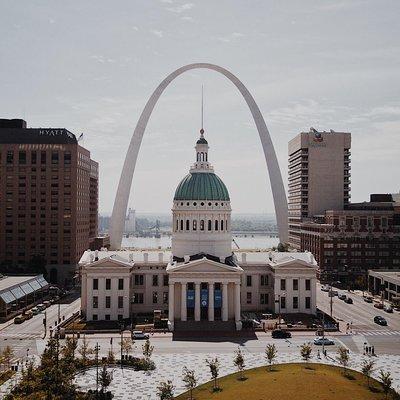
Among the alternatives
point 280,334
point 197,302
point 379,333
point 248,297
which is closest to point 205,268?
point 197,302

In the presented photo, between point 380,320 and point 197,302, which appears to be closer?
point 380,320

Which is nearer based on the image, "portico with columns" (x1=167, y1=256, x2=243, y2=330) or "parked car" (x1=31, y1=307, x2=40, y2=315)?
"portico with columns" (x1=167, y1=256, x2=243, y2=330)

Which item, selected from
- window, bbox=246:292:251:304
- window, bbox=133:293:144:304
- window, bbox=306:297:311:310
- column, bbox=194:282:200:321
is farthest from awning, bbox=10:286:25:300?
window, bbox=306:297:311:310

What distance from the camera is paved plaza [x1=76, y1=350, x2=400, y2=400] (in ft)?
216

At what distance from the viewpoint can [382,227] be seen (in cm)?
16925

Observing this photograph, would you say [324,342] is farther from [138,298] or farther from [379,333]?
[138,298]

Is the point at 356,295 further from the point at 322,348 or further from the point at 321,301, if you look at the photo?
the point at 322,348

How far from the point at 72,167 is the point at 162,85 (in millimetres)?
38683

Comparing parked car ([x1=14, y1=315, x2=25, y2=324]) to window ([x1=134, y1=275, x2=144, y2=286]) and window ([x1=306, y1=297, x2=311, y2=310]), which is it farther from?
window ([x1=306, y1=297, x2=311, y2=310])

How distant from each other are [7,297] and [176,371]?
56347mm

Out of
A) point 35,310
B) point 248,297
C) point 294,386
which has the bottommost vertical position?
point 35,310

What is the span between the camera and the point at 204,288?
356ft

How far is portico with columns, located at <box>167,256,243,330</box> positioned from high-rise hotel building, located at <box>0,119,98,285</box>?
224ft

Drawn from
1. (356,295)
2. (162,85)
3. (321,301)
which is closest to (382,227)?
(356,295)
